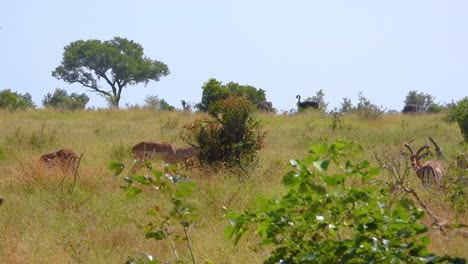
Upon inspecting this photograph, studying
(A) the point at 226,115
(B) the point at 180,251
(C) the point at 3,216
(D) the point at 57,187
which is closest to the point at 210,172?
(A) the point at 226,115

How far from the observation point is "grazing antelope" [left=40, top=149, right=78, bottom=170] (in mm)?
9961

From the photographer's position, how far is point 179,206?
3736 mm

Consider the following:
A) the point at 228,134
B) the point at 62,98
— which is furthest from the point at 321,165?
the point at 62,98

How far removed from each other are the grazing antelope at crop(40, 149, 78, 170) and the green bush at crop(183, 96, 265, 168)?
1658mm

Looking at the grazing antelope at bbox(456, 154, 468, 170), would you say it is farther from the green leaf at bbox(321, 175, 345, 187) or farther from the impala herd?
the green leaf at bbox(321, 175, 345, 187)

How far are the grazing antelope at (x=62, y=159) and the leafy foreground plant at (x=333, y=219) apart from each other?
688 centimetres

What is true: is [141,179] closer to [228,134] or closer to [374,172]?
[374,172]

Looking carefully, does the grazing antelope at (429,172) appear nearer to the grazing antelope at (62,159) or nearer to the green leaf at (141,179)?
the grazing antelope at (62,159)

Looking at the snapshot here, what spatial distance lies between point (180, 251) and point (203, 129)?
4.83 meters

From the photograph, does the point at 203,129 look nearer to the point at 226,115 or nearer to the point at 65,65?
the point at 226,115

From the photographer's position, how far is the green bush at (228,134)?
35.5ft

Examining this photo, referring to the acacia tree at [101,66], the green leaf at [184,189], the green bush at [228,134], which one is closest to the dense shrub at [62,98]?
the acacia tree at [101,66]

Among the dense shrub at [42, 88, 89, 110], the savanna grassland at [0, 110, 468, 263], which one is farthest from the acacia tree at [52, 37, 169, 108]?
the savanna grassland at [0, 110, 468, 263]

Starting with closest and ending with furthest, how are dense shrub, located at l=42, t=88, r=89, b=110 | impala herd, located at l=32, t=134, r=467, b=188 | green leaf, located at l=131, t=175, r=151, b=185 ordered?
green leaf, located at l=131, t=175, r=151, b=185 → impala herd, located at l=32, t=134, r=467, b=188 → dense shrub, located at l=42, t=88, r=89, b=110
